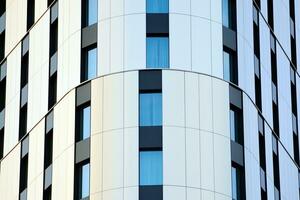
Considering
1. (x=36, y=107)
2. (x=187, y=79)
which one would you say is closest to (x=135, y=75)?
(x=187, y=79)

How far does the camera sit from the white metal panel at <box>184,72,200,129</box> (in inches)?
3113

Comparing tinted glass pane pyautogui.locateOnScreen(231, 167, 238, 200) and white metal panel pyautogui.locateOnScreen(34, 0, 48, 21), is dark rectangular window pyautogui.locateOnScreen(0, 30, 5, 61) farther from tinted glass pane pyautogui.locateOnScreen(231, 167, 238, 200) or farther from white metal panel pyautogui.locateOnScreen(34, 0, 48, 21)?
tinted glass pane pyautogui.locateOnScreen(231, 167, 238, 200)

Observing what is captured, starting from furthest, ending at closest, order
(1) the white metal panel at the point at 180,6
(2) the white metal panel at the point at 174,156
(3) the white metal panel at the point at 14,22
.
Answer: (3) the white metal panel at the point at 14,22, (1) the white metal panel at the point at 180,6, (2) the white metal panel at the point at 174,156

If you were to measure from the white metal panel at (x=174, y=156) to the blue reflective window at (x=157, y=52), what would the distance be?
3.34 metres

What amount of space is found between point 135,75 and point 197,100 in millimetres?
3104

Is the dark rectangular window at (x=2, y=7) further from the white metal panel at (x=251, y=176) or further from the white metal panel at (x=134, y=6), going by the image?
the white metal panel at (x=251, y=176)

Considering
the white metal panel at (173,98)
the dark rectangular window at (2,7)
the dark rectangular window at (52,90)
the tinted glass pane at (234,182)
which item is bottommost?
the tinted glass pane at (234,182)

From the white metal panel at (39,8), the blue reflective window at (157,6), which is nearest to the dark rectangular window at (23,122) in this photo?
the white metal panel at (39,8)

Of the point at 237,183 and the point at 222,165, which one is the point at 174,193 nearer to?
the point at 222,165

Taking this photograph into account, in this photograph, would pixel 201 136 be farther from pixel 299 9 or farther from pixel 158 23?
pixel 299 9

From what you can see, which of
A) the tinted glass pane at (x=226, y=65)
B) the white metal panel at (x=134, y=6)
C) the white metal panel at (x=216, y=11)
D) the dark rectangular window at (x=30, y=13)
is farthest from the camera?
the dark rectangular window at (x=30, y=13)

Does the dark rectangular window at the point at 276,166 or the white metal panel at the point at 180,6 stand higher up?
the white metal panel at the point at 180,6

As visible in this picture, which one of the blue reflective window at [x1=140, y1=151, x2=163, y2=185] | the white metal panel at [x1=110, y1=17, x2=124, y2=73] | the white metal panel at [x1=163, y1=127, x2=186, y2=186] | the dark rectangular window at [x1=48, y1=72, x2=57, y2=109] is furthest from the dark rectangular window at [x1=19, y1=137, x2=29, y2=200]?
the white metal panel at [x1=163, y1=127, x2=186, y2=186]

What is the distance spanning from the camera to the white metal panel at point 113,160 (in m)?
77.9
